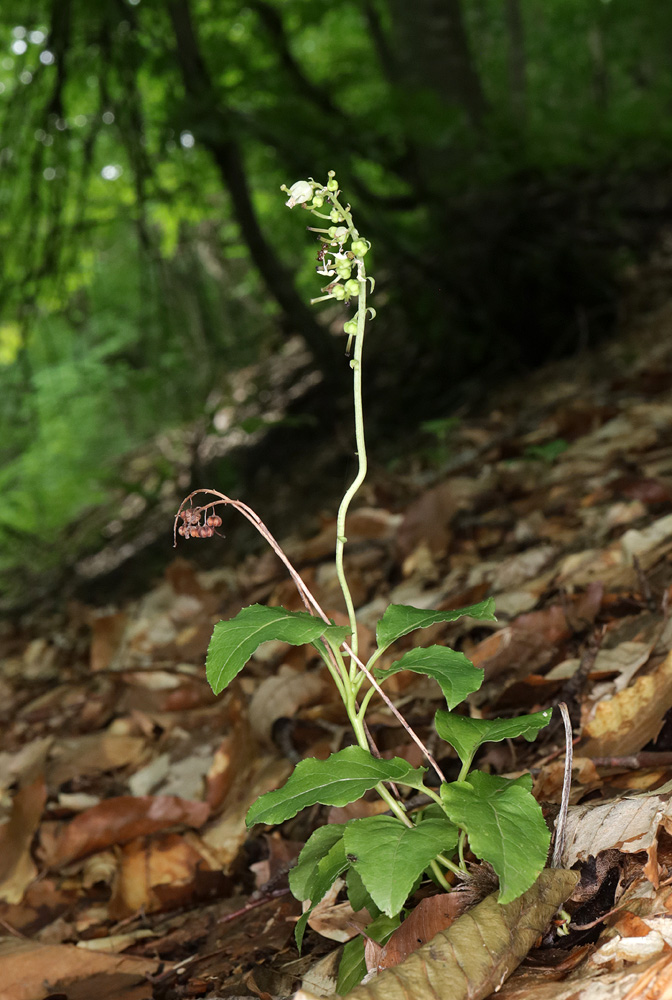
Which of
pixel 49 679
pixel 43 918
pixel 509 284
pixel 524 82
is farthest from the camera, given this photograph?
pixel 524 82

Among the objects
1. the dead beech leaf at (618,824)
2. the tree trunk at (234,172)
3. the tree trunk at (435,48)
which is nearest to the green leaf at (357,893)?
the dead beech leaf at (618,824)

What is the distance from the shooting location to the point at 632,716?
131cm

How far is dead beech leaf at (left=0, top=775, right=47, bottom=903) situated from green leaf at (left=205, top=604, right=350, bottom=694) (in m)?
0.96

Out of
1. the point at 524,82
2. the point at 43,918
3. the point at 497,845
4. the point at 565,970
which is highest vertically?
the point at 524,82

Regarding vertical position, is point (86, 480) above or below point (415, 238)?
below

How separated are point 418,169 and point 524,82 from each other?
819cm

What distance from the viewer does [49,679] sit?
307 cm

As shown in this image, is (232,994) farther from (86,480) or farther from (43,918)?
(86,480)

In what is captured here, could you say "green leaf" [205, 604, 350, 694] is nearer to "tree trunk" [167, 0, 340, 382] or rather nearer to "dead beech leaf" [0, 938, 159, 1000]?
"dead beech leaf" [0, 938, 159, 1000]

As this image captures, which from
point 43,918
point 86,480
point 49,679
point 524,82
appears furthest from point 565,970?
point 524,82

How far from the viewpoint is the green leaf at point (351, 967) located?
980mm

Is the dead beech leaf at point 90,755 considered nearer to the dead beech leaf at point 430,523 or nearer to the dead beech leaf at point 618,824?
the dead beech leaf at point 430,523

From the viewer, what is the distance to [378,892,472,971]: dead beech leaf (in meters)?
0.95

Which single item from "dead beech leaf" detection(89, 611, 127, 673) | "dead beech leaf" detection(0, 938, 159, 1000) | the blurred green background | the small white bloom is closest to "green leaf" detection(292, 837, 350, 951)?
"dead beech leaf" detection(0, 938, 159, 1000)
